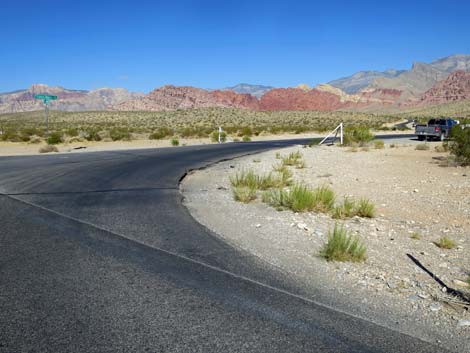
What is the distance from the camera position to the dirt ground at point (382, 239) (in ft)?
15.9

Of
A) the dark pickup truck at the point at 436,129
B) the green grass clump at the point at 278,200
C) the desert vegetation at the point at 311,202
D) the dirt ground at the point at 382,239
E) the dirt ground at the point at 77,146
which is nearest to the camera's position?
the dirt ground at the point at 382,239

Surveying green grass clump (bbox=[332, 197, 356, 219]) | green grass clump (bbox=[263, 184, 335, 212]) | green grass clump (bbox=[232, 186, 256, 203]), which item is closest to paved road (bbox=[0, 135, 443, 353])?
green grass clump (bbox=[232, 186, 256, 203])

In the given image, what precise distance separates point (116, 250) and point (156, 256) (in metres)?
0.66

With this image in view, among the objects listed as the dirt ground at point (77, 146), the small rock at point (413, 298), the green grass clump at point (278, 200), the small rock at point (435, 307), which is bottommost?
the small rock at point (413, 298)

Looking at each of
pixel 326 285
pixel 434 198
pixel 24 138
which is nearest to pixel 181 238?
pixel 326 285

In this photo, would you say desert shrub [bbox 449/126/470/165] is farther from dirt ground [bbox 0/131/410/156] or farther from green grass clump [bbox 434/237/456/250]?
dirt ground [bbox 0/131/410/156]

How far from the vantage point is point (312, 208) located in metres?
10.2

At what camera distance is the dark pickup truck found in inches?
1288

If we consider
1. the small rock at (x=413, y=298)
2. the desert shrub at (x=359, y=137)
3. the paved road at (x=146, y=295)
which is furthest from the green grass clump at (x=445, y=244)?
the desert shrub at (x=359, y=137)

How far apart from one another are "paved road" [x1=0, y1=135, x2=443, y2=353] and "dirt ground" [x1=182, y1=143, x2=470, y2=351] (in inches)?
14.9

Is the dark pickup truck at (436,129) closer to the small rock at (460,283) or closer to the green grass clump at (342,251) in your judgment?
the green grass clump at (342,251)

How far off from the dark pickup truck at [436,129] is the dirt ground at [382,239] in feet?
58.6

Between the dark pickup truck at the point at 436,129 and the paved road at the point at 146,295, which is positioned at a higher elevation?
the dark pickup truck at the point at 436,129

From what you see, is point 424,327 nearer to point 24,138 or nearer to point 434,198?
point 434,198
